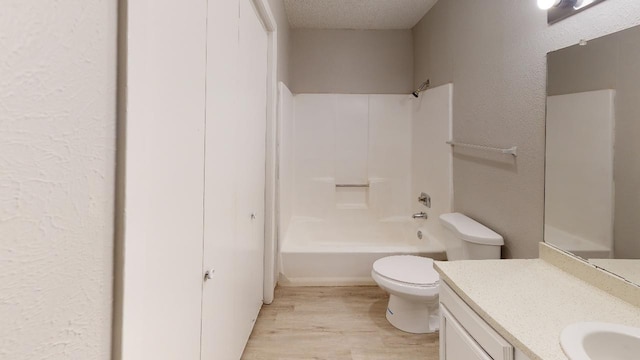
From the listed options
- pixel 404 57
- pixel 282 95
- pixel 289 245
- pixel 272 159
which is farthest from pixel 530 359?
pixel 404 57

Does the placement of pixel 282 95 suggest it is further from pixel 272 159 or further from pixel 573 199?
pixel 573 199

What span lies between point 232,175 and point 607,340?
53.4 inches

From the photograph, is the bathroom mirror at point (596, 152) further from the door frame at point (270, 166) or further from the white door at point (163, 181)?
the door frame at point (270, 166)

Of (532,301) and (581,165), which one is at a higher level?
(581,165)

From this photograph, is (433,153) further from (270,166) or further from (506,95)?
(270,166)

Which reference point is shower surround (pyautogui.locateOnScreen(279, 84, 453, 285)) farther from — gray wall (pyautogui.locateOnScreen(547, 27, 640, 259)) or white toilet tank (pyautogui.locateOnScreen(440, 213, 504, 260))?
gray wall (pyautogui.locateOnScreen(547, 27, 640, 259))

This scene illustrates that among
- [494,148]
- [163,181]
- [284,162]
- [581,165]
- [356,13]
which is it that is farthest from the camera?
[356,13]

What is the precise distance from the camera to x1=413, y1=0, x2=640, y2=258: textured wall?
1517mm

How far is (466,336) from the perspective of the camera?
1106mm

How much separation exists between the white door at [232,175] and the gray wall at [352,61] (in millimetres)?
1403

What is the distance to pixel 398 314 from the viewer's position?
2221 millimetres

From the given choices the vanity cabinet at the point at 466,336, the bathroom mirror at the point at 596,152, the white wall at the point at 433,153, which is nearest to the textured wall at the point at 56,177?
the vanity cabinet at the point at 466,336

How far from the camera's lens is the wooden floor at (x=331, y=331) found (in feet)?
6.37

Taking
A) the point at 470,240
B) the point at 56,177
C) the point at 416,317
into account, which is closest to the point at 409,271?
the point at 416,317
